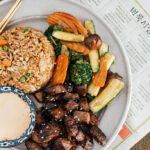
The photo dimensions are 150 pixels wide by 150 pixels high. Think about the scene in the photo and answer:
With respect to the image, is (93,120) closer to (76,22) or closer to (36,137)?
(36,137)

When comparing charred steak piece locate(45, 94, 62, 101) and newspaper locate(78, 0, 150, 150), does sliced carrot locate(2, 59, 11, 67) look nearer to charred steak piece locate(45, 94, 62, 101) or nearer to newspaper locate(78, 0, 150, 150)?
charred steak piece locate(45, 94, 62, 101)

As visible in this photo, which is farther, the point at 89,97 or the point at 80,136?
the point at 89,97

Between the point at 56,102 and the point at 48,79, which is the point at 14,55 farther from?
the point at 56,102

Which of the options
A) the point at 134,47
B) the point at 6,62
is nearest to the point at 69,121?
the point at 6,62

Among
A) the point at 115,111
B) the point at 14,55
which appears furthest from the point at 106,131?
the point at 14,55

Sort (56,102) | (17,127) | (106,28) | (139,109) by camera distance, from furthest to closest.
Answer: (139,109)
(106,28)
(56,102)
(17,127)
